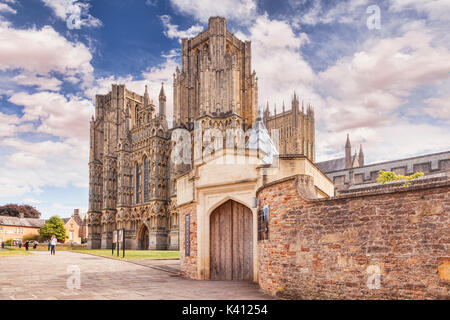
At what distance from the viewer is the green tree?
7800 centimetres

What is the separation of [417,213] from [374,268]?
1.26 meters

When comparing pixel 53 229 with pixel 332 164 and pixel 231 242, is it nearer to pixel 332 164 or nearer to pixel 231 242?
pixel 332 164

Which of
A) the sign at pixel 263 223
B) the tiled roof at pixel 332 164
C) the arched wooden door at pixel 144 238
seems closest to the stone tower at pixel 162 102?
the arched wooden door at pixel 144 238

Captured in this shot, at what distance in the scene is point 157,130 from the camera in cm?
5081

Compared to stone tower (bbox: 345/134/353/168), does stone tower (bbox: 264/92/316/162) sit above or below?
above

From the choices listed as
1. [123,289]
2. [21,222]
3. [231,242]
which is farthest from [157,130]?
[21,222]

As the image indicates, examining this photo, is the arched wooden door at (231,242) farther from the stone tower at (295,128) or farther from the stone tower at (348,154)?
the stone tower at (295,128)

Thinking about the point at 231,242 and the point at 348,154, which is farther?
the point at 348,154

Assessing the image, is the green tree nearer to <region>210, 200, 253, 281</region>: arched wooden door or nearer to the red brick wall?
the red brick wall

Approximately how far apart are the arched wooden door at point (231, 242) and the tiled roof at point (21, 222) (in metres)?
77.3

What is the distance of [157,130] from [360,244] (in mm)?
45726

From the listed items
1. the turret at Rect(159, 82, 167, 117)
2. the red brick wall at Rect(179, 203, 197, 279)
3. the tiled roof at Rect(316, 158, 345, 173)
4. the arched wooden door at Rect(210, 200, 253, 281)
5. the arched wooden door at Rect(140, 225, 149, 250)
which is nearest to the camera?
the arched wooden door at Rect(210, 200, 253, 281)

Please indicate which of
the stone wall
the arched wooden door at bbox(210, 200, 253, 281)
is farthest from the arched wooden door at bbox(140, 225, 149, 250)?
the stone wall
